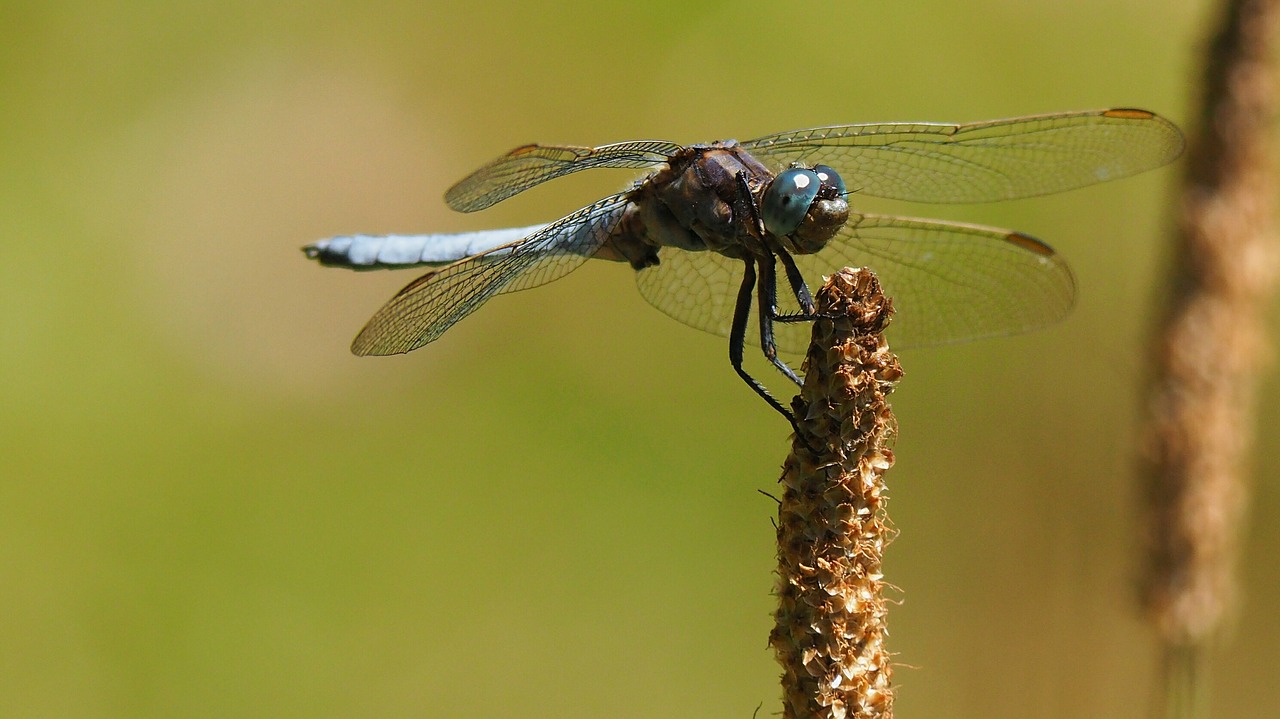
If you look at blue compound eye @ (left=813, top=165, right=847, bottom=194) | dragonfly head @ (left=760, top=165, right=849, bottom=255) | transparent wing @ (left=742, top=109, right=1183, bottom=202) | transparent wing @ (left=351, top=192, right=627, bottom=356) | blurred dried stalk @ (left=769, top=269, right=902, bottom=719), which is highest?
transparent wing @ (left=742, top=109, right=1183, bottom=202)

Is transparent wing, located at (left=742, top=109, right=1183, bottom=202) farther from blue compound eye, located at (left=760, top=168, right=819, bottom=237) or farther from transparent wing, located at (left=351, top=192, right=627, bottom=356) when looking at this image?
transparent wing, located at (left=351, top=192, right=627, bottom=356)

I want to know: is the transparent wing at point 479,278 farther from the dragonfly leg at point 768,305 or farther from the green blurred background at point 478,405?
the green blurred background at point 478,405

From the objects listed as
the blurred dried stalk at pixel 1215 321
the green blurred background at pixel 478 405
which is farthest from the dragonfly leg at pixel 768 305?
the green blurred background at pixel 478 405

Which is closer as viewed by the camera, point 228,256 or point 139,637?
point 139,637

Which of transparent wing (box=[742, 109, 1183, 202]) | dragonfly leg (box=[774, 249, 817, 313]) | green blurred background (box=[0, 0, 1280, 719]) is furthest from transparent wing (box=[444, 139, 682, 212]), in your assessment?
green blurred background (box=[0, 0, 1280, 719])

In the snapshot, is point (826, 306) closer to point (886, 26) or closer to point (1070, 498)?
point (1070, 498)

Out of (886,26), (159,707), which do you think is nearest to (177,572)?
(159,707)

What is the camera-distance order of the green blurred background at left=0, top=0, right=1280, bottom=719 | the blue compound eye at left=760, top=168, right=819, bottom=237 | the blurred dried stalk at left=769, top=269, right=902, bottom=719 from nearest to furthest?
the blurred dried stalk at left=769, top=269, right=902, bottom=719 → the blue compound eye at left=760, top=168, right=819, bottom=237 → the green blurred background at left=0, top=0, right=1280, bottom=719
